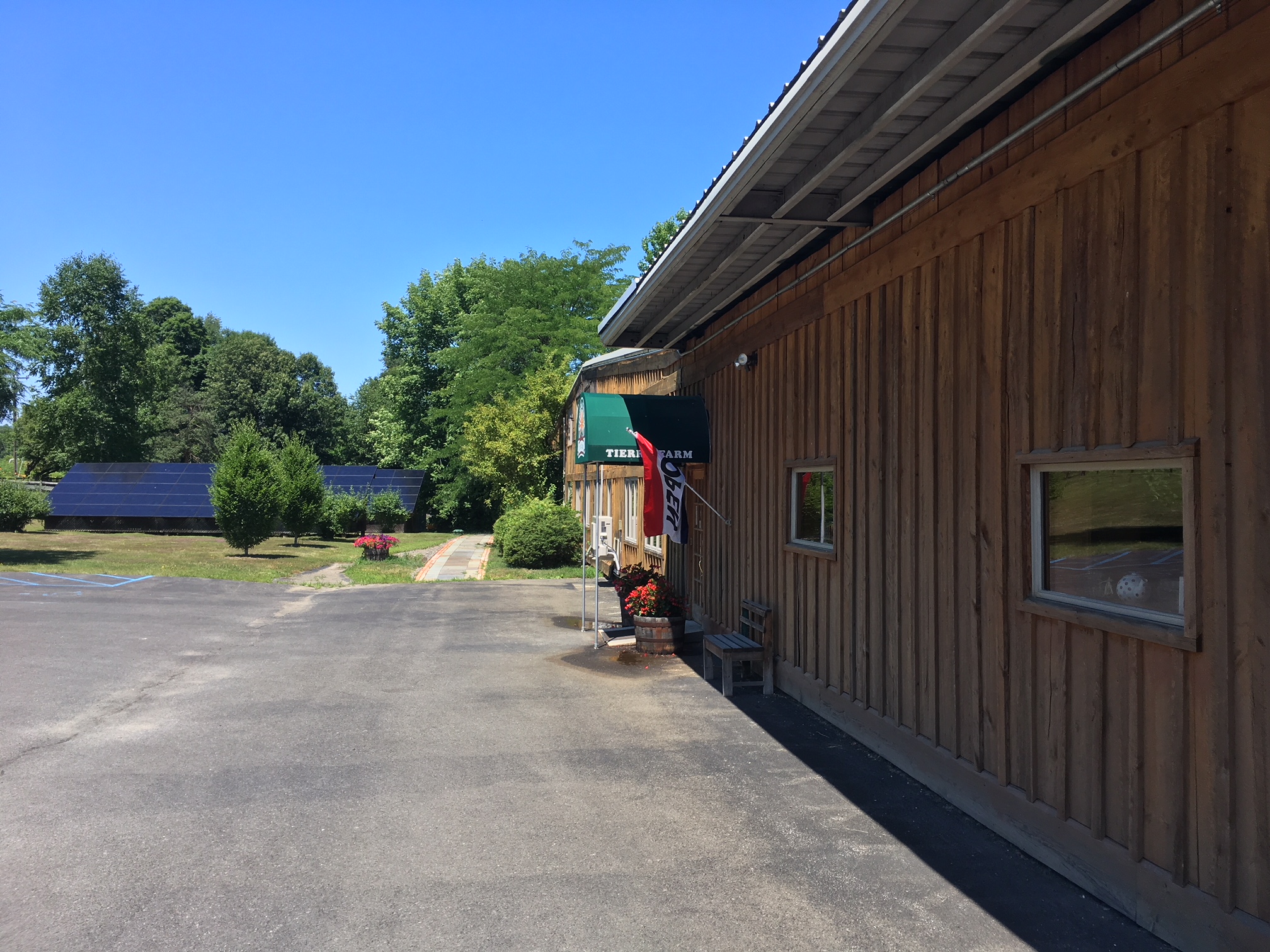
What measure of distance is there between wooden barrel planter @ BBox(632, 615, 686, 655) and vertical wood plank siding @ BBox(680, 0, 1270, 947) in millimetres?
3346

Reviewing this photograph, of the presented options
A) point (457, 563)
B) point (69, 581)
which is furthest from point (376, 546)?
point (69, 581)

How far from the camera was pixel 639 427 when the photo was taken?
11477 mm

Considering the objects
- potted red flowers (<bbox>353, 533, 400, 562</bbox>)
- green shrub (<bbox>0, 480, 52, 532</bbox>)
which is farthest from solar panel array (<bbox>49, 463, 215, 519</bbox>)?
potted red flowers (<bbox>353, 533, 400, 562</bbox>)

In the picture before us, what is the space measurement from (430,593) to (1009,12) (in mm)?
14760

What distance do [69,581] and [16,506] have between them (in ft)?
61.3

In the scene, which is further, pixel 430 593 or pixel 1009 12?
pixel 430 593

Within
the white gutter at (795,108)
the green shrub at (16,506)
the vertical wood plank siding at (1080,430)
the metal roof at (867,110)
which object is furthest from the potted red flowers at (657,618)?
the green shrub at (16,506)

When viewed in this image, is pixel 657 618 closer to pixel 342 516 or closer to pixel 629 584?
pixel 629 584

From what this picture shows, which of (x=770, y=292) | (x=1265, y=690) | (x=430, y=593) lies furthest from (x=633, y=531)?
(x=1265, y=690)

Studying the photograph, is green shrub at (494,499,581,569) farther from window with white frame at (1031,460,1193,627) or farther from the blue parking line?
window with white frame at (1031,460,1193,627)

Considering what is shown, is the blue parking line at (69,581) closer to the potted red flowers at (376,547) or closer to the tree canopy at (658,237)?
the potted red flowers at (376,547)

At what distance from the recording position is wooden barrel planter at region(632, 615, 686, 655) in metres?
10.6

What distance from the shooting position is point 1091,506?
14.6 ft

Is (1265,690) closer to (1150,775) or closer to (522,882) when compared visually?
(1150,775)
